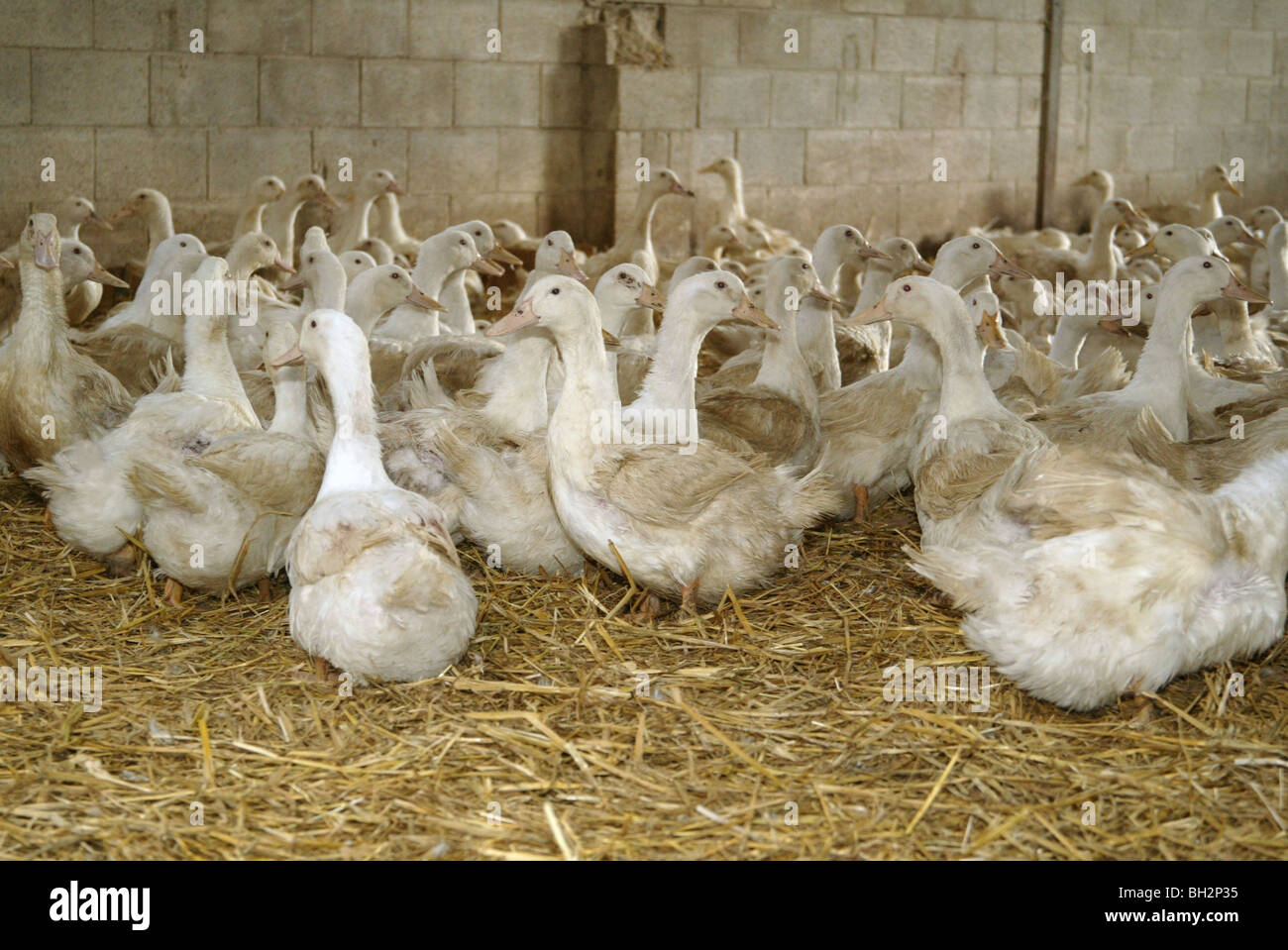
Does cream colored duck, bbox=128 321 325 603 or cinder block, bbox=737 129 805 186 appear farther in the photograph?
cinder block, bbox=737 129 805 186

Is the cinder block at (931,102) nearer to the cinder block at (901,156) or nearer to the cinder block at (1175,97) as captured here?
the cinder block at (901,156)

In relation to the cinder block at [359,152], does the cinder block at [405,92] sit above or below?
above

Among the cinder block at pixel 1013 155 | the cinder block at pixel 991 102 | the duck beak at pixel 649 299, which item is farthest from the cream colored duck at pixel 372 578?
the cinder block at pixel 1013 155

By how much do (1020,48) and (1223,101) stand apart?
349cm

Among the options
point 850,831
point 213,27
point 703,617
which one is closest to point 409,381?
point 703,617

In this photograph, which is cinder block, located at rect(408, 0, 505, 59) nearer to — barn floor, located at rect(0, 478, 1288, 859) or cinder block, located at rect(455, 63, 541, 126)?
cinder block, located at rect(455, 63, 541, 126)

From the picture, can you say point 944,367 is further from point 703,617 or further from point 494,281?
point 494,281

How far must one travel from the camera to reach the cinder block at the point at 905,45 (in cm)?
1396

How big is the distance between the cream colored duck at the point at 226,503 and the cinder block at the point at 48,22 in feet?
18.8

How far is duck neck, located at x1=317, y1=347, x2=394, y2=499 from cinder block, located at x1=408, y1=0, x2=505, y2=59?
715 cm

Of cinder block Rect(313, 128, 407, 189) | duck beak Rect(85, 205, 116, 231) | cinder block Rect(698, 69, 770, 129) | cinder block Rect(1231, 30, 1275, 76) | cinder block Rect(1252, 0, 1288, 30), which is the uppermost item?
cinder block Rect(1252, 0, 1288, 30)

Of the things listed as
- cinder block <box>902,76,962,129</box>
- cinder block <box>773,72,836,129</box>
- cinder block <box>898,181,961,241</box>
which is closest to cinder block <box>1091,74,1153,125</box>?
cinder block <box>902,76,962,129</box>

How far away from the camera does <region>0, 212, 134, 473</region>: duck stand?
6.18 metres

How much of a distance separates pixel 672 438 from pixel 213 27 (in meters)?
6.79
